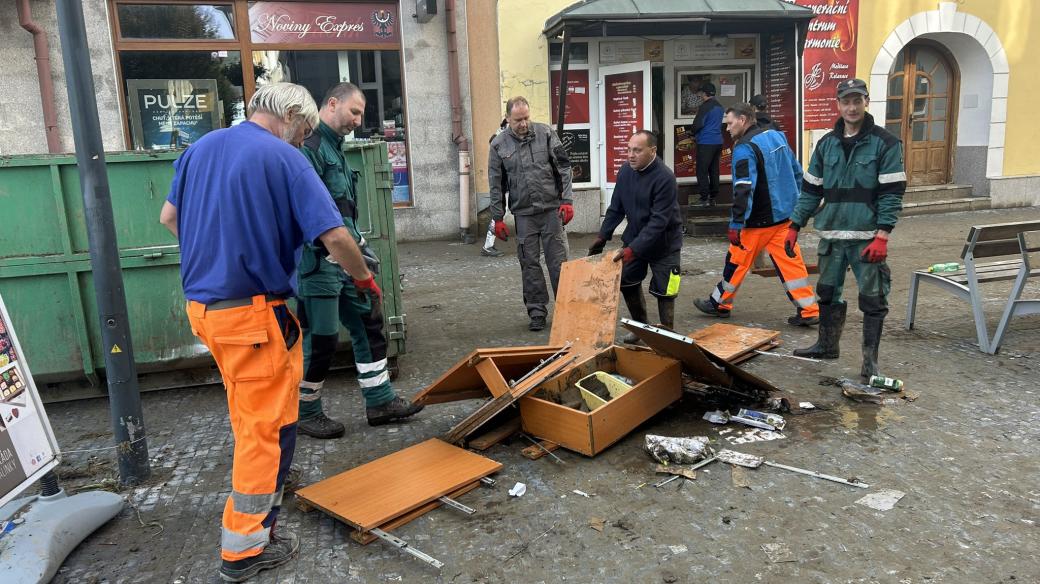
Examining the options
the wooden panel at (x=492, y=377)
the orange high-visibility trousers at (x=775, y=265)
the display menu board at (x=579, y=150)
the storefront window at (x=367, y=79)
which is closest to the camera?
the wooden panel at (x=492, y=377)

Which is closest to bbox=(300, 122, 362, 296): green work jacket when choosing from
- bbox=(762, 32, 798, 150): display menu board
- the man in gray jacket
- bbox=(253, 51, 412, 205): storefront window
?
the man in gray jacket

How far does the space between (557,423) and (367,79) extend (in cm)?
799

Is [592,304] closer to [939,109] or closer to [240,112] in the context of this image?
[240,112]

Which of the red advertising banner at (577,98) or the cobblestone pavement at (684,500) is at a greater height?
the red advertising banner at (577,98)

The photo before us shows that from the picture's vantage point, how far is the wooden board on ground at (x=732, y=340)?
463cm

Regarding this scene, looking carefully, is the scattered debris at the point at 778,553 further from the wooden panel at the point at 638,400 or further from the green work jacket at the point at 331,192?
the green work jacket at the point at 331,192

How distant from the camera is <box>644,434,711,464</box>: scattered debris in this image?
146 inches

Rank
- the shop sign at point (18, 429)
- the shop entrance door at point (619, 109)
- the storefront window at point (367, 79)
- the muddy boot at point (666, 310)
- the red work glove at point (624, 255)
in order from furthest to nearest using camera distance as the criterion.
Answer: the shop entrance door at point (619, 109) → the storefront window at point (367, 79) → the muddy boot at point (666, 310) → the red work glove at point (624, 255) → the shop sign at point (18, 429)

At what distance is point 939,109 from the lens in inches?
518

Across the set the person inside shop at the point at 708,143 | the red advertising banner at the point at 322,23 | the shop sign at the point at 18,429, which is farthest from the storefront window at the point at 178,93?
the shop sign at the point at 18,429

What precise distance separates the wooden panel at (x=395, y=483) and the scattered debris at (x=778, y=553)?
1304mm

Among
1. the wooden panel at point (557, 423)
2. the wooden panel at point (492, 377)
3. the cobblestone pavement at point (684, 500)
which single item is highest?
the wooden panel at point (492, 377)

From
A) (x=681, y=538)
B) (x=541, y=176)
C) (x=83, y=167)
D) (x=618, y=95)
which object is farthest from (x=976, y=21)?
(x=83, y=167)

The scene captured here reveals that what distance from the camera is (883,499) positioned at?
329 centimetres
